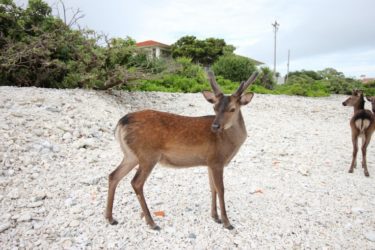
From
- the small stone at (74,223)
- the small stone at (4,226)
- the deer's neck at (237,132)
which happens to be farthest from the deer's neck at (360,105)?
the small stone at (4,226)

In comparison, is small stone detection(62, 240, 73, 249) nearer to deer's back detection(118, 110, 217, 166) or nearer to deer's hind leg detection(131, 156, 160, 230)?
Result: deer's hind leg detection(131, 156, 160, 230)

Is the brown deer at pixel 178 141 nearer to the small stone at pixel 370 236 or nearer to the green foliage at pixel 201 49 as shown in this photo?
the small stone at pixel 370 236

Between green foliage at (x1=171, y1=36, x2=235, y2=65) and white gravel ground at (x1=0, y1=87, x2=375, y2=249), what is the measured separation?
27492mm

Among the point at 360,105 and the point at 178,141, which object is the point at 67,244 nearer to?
the point at 178,141

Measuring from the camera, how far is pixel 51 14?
35.8ft

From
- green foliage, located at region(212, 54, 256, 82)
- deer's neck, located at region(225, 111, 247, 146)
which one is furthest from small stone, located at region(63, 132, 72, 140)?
green foliage, located at region(212, 54, 256, 82)

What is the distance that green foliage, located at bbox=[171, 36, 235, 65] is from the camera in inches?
1389

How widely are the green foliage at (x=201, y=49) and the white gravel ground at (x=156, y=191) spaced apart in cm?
2749

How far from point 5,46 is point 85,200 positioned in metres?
6.77

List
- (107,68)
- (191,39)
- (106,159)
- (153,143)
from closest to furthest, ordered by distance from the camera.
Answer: (153,143) → (106,159) → (107,68) → (191,39)

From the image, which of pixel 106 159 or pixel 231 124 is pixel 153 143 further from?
pixel 106 159

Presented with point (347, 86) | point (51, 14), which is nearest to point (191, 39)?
point (347, 86)

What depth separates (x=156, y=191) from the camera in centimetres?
518

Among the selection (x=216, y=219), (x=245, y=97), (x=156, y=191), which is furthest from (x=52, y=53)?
(x=216, y=219)
